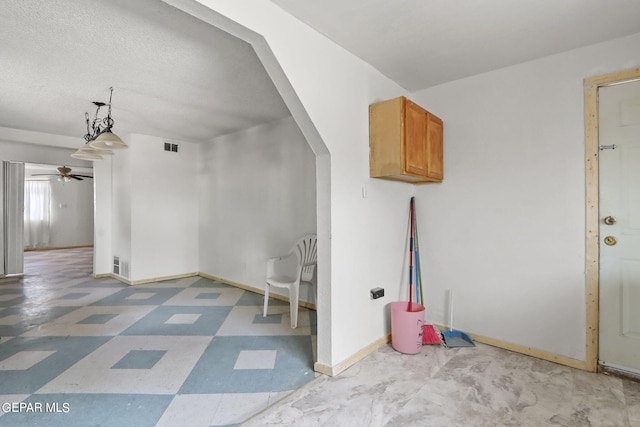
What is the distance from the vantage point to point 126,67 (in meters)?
2.65

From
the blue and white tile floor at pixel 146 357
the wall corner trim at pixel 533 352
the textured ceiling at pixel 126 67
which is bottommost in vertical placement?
the blue and white tile floor at pixel 146 357

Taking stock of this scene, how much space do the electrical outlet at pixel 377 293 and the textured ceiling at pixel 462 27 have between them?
195cm

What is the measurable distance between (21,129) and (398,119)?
231 inches

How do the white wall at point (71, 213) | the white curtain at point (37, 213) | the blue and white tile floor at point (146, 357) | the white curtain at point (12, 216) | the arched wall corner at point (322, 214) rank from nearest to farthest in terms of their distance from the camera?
the blue and white tile floor at point (146, 357) → the arched wall corner at point (322, 214) → the white curtain at point (12, 216) → the white curtain at point (37, 213) → the white wall at point (71, 213)

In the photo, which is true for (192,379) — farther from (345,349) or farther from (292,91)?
(292,91)

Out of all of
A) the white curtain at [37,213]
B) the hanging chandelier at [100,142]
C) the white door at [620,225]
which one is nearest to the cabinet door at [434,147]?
the white door at [620,225]

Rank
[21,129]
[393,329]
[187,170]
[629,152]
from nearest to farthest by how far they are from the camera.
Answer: [629,152], [393,329], [21,129], [187,170]

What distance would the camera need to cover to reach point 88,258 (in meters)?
7.64

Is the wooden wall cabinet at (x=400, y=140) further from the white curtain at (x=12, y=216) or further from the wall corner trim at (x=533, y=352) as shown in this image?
the white curtain at (x=12, y=216)

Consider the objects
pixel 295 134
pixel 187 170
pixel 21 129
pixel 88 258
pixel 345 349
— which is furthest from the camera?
pixel 88 258

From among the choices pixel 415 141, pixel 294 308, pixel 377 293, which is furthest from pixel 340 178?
pixel 294 308

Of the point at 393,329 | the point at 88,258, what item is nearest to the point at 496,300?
the point at 393,329

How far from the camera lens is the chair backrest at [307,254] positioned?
3.61 metres

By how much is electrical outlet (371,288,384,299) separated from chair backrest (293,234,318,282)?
1055 millimetres
